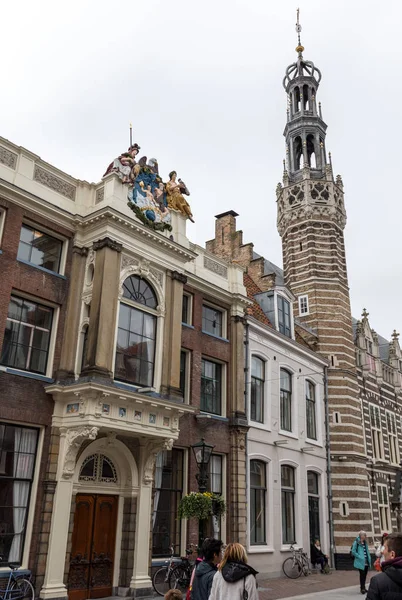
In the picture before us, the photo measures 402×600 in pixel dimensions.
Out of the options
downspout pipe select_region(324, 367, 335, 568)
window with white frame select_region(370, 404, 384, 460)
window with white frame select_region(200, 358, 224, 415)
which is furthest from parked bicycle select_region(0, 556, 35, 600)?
window with white frame select_region(370, 404, 384, 460)

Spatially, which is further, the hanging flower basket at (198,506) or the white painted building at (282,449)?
the white painted building at (282,449)

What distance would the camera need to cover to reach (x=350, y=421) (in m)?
27.0

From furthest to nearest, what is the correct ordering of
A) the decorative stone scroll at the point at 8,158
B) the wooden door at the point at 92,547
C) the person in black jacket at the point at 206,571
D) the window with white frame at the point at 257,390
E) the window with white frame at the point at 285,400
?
the window with white frame at the point at 285,400, the window with white frame at the point at 257,390, the decorative stone scroll at the point at 8,158, the wooden door at the point at 92,547, the person in black jacket at the point at 206,571

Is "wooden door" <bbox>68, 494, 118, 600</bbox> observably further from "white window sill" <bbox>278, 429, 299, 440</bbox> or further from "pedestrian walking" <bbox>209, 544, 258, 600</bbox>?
"pedestrian walking" <bbox>209, 544, 258, 600</bbox>

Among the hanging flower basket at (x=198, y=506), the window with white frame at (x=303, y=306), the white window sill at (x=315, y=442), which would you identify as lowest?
the hanging flower basket at (x=198, y=506)

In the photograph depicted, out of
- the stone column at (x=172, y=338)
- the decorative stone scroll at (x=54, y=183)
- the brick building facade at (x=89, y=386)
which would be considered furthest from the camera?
the stone column at (x=172, y=338)

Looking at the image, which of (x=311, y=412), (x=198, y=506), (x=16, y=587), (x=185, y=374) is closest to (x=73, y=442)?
(x=16, y=587)

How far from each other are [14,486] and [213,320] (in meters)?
9.85

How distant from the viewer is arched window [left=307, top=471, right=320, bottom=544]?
77.1ft

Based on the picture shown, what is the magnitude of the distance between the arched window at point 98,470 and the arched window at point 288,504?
907 centimetres

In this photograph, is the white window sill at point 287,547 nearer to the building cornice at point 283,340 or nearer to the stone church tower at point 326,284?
the stone church tower at point 326,284

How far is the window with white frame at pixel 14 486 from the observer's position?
12.4m

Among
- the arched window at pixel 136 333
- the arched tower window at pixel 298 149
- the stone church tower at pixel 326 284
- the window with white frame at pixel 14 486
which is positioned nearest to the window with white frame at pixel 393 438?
the stone church tower at pixel 326 284

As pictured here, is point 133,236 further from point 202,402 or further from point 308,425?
point 308,425
